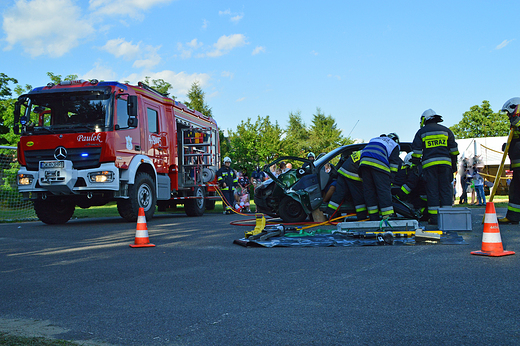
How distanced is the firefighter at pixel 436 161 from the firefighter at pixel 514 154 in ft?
3.47

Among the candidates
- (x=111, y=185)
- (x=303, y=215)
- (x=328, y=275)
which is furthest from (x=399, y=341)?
(x=111, y=185)

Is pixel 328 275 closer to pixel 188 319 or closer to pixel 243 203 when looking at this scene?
pixel 188 319

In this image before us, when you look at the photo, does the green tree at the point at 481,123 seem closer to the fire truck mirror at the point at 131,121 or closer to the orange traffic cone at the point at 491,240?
the fire truck mirror at the point at 131,121

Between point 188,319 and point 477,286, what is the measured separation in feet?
7.61

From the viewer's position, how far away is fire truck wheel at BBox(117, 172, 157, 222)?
36.1ft

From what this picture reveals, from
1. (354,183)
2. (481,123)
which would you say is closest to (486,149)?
(354,183)

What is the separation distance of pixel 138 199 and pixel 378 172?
597cm

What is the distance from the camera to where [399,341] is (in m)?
2.65

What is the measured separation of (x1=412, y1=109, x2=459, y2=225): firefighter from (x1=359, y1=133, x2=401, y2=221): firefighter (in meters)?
0.79

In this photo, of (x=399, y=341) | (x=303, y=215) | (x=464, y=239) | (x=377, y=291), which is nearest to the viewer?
(x=399, y=341)

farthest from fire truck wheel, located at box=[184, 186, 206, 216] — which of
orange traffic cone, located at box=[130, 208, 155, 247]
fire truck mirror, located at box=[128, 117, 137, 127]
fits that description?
orange traffic cone, located at box=[130, 208, 155, 247]

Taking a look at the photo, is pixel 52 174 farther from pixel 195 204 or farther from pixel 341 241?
pixel 341 241

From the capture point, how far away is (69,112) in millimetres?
10719

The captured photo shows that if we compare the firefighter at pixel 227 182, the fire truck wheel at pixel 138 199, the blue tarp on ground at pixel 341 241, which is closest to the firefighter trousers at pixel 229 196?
the firefighter at pixel 227 182
